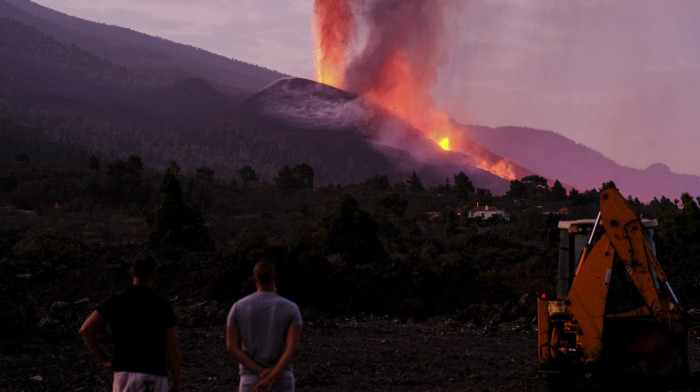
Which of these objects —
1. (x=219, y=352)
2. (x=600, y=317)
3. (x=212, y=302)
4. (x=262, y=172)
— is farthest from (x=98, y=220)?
(x=262, y=172)

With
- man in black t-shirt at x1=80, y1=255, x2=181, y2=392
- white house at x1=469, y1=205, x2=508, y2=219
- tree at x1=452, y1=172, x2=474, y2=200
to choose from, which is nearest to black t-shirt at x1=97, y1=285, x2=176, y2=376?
man in black t-shirt at x1=80, y1=255, x2=181, y2=392

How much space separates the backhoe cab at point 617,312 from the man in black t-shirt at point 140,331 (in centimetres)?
607

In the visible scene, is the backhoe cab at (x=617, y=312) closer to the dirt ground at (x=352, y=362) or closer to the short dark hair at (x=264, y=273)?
the dirt ground at (x=352, y=362)

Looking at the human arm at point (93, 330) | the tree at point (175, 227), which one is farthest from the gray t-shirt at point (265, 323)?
the tree at point (175, 227)

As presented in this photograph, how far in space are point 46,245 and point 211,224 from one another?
985 inches

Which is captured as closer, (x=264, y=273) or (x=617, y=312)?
(x=264, y=273)

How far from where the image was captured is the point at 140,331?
6.05 meters

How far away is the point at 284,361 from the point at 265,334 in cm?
26

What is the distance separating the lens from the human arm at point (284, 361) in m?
5.97

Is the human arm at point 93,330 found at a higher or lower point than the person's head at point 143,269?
lower

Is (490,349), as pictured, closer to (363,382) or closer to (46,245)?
(363,382)

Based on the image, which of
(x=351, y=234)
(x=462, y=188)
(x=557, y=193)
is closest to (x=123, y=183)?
(x=462, y=188)

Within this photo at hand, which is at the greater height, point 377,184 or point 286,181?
point 377,184

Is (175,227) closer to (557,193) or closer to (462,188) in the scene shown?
(462,188)
